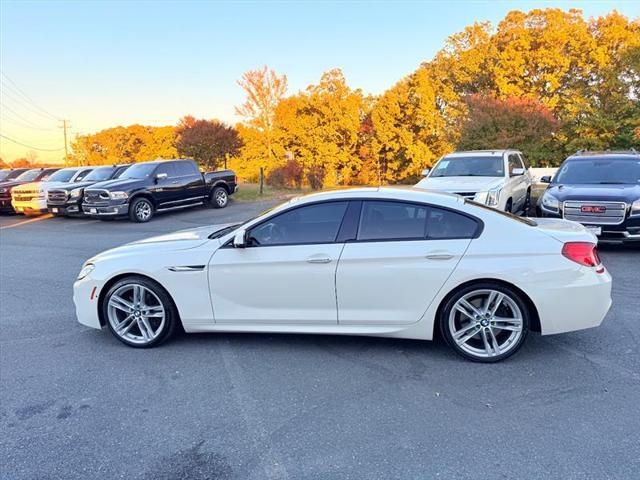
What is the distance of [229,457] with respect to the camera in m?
2.85

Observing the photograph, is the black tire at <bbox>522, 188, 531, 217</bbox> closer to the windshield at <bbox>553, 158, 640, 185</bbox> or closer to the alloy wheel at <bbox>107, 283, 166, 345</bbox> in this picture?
the windshield at <bbox>553, 158, 640, 185</bbox>

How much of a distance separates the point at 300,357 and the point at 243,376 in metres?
0.57

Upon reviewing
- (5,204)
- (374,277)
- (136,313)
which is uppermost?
(5,204)

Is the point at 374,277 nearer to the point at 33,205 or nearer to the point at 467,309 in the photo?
the point at 467,309

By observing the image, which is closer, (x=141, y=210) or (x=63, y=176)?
(x=141, y=210)

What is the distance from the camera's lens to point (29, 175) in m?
19.2

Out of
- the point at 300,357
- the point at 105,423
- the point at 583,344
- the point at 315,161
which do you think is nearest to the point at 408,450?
the point at 300,357

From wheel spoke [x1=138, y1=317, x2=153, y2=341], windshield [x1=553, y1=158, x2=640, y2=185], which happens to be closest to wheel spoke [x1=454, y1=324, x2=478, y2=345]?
wheel spoke [x1=138, y1=317, x2=153, y2=341]

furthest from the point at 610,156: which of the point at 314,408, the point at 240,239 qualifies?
the point at 314,408

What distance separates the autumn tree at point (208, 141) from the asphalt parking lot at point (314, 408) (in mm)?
18982

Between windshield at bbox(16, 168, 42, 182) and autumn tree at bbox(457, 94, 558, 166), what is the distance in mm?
19324

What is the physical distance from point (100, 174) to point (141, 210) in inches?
160

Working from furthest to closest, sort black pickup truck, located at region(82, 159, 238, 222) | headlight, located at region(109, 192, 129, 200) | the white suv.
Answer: black pickup truck, located at region(82, 159, 238, 222), headlight, located at region(109, 192, 129, 200), the white suv

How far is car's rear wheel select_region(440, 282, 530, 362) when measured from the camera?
3.91 m
